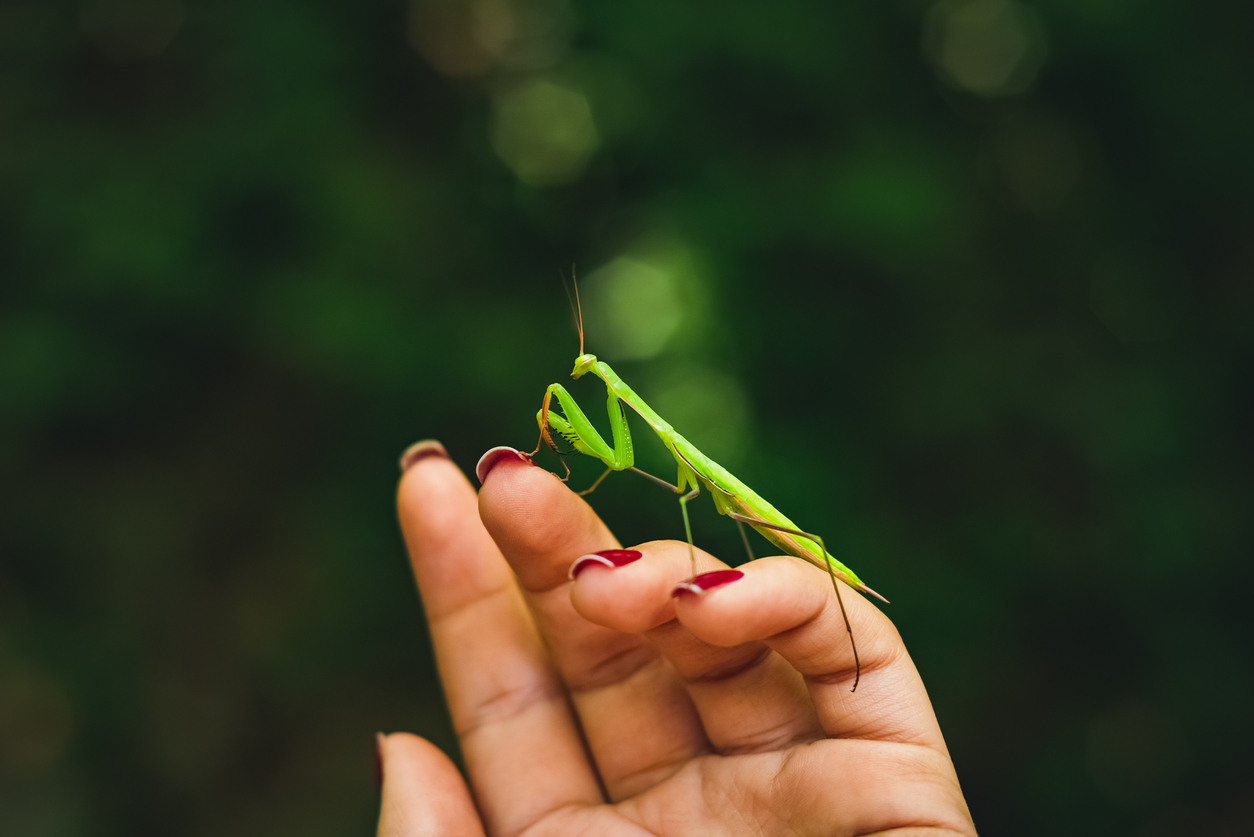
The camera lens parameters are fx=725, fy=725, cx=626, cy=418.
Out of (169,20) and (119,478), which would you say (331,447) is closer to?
(119,478)

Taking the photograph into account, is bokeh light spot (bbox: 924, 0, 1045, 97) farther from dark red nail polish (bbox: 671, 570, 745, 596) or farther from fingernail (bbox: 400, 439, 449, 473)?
dark red nail polish (bbox: 671, 570, 745, 596)

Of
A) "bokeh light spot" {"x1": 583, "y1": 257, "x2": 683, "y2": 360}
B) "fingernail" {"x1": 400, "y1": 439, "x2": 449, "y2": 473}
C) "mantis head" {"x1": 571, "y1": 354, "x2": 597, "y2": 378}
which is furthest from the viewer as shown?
"bokeh light spot" {"x1": 583, "y1": 257, "x2": 683, "y2": 360}

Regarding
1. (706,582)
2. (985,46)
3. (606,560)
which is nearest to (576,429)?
(606,560)

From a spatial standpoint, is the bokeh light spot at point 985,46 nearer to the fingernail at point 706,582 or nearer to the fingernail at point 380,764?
the fingernail at point 706,582

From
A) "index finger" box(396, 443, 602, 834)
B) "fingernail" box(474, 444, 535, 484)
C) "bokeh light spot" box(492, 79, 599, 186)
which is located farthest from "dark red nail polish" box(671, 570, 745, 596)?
"bokeh light spot" box(492, 79, 599, 186)

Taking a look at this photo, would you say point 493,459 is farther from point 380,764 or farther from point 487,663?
point 380,764
